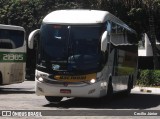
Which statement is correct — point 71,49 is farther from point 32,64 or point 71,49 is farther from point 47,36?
point 32,64

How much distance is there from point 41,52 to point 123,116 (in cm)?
471

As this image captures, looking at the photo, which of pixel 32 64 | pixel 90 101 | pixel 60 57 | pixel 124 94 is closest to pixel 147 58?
pixel 32 64

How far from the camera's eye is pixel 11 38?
82.1 ft

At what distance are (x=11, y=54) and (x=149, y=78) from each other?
1115 cm

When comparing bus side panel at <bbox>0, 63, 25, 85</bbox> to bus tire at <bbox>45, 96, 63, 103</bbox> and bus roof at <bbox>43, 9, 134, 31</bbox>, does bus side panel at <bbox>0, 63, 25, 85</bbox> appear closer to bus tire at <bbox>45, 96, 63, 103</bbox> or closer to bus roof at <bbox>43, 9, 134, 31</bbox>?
bus tire at <bbox>45, 96, 63, 103</bbox>

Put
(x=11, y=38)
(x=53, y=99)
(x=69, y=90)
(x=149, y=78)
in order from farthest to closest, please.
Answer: (x=149, y=78)
(x=11, y=38)
(x=53, y=99)
(x=69, y=90)

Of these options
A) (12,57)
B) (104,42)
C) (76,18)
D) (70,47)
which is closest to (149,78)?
(12,57)

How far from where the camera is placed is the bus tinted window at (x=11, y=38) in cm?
2451

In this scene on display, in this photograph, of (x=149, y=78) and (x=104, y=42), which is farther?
(x=149, y=78)

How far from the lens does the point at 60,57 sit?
1752 centimetres

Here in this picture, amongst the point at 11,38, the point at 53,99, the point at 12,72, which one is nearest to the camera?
the point at 53,99

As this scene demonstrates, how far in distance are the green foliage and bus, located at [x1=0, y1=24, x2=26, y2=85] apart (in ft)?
31.8

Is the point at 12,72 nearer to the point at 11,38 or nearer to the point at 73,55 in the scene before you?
the point at 11,38

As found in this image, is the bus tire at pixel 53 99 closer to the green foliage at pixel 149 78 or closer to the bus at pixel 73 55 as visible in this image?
the bus at pixel 73 55
